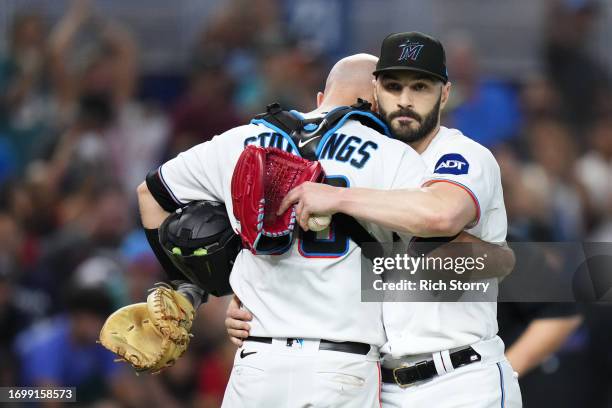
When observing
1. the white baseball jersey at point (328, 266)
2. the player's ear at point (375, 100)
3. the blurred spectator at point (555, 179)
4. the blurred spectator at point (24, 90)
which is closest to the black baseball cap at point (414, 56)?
the player's ear at point (375, 100)

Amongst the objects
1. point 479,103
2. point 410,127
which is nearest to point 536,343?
point 410,127

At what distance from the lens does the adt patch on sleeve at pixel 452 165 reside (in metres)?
4.15

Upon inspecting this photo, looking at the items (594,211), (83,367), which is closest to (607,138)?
(594,211)

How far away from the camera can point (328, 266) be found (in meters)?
4.09

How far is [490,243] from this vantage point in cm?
439

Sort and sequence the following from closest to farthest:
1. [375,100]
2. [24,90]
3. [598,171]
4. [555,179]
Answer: [375,100], [555,179], [598,171], [24,90]

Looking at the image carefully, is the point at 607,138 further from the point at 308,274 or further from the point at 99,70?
the point at 308,274

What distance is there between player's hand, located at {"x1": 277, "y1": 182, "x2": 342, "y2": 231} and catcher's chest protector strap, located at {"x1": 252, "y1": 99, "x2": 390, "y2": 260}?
209mm

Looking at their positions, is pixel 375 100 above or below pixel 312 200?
above

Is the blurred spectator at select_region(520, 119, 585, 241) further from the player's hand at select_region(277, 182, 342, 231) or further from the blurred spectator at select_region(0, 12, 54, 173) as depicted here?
the player's hand at select_region(277, 182, 342, 231)

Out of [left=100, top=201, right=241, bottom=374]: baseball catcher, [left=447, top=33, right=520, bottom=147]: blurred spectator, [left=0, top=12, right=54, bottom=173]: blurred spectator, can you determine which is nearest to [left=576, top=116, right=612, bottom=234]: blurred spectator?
[left=447, top=33, right=520, bottom=147]: blurred spectator

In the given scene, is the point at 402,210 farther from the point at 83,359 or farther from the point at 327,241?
the point at 83,359

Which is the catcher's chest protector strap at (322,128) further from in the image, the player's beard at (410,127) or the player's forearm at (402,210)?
the player's forearm at (402,210)

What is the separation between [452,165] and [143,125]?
5.85 m
